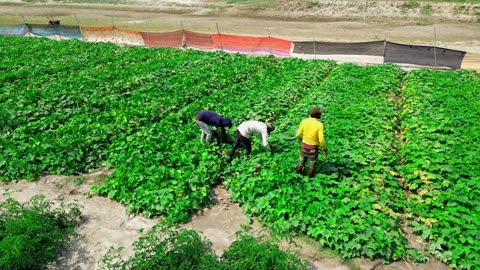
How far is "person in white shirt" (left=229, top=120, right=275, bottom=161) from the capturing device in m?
9.77

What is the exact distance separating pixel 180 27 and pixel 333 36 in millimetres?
16433

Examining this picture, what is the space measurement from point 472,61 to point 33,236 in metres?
21.6

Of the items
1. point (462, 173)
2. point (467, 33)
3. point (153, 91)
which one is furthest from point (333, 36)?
point (462, 173)

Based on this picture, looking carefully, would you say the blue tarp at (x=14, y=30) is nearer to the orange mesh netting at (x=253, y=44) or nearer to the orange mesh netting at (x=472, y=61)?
the orange mesh netting at (x=253, y=44)

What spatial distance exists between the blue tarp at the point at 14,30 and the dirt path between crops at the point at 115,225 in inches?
1114

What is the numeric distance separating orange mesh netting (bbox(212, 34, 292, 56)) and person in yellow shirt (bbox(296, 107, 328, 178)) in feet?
52.2

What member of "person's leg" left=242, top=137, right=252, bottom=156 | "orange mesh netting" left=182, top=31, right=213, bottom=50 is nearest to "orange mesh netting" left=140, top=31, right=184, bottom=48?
"orange mesh netting" left=182, top=31, right=213, bottom=50

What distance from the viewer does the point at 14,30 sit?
110 feet

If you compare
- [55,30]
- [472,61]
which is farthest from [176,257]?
[55,30]

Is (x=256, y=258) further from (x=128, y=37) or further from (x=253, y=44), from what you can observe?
(x=128, y=37)

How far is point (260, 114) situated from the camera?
13.5 meters

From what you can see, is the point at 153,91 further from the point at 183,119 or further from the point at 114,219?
the point at 114,219

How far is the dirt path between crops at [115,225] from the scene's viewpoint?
24.6 ft

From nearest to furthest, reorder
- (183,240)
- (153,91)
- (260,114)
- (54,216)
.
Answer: (183,240)
(54,216)
(260,114)
(153,91)
